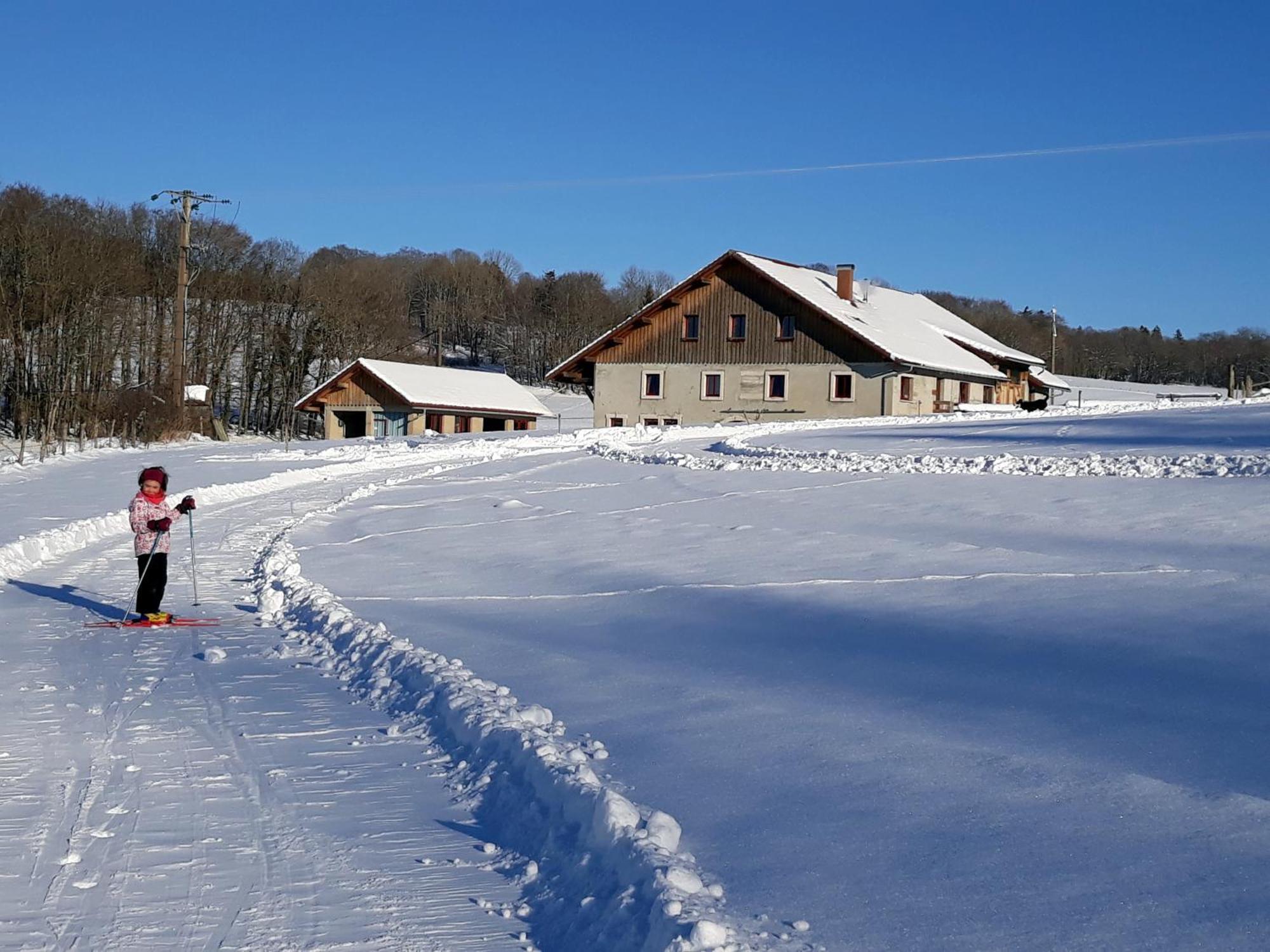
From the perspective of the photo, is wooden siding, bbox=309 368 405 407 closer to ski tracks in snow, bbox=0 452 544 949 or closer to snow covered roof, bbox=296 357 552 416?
snow covered roof, bbox=296 357 552 416

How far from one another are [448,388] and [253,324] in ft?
69.4

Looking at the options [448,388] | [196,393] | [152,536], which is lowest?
[152,536]

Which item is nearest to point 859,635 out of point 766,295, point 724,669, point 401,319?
point 724,669

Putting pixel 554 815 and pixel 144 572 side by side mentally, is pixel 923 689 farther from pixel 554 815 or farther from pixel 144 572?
A: pixel 144 572

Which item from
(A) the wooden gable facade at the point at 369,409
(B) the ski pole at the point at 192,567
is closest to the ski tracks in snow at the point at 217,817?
(B) the ski pole at the point at 192,567

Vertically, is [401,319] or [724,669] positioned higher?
[401,319]

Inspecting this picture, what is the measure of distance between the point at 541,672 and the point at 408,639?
1637 mm

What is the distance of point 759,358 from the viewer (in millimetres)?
50344

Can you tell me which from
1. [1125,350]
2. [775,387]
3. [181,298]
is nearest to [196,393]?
[181,298]

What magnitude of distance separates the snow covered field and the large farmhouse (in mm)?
34088

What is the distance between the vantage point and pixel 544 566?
1370 cm

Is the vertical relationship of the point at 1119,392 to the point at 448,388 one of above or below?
above

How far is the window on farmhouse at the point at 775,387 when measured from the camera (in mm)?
50062

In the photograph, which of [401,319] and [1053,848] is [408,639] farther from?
[401,319]
